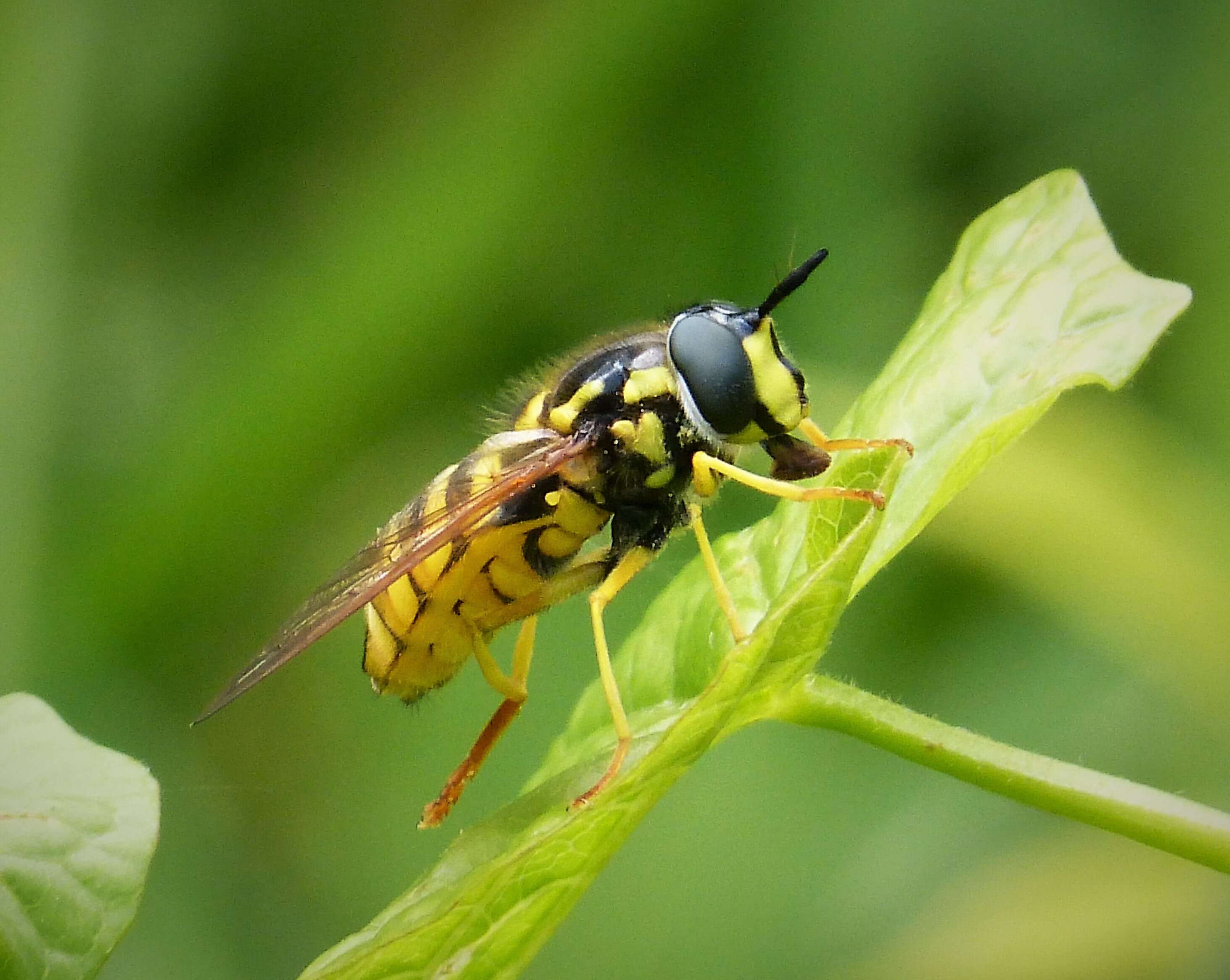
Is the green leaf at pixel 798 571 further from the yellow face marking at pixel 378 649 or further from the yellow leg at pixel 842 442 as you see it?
the yellow face marking at pixel 378 649

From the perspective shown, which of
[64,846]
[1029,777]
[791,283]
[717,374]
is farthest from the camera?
[717,374]

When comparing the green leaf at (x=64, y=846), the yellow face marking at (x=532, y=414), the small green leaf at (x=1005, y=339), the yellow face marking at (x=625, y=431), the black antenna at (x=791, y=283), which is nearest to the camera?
the green leaf at (x=64, y=846)

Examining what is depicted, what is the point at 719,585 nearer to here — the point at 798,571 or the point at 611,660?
the point at 798,571

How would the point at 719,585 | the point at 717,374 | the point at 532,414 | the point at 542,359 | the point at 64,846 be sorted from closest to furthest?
the point at 64,846 → the point at 719,585 → the point at 717,374 → the point at 532,414 → the point at 542,359

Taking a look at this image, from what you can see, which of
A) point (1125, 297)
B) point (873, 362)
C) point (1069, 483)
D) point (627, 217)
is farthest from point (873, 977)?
point (627, 217)

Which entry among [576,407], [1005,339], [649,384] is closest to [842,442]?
[1005,339]

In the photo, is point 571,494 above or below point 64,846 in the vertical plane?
below

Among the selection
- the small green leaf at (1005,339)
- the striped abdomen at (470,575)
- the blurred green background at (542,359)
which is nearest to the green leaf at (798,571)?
the small green leaf at (1005,339)

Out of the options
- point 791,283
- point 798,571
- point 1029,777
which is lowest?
point 1029,777
